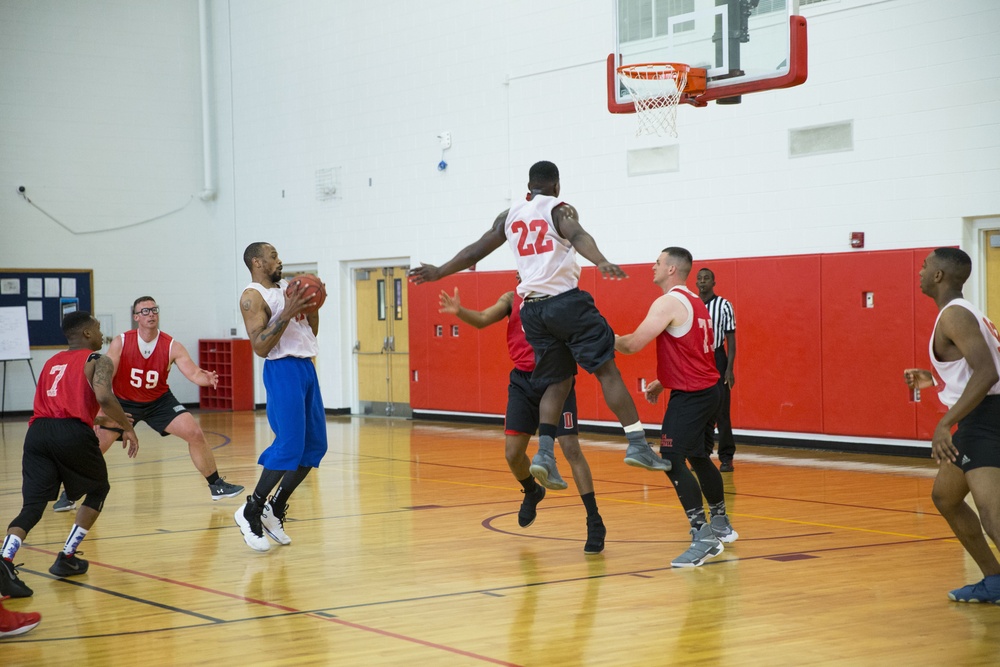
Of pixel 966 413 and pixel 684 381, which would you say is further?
pixel 684 381

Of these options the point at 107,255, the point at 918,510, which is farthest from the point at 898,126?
the point at 107,255

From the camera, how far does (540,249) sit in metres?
6.51

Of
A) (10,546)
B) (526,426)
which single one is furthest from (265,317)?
(10,546)

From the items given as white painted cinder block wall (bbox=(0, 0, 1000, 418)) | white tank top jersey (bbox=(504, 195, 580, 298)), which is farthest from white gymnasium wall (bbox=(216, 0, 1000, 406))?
white tank top jersey (bbox=(504, 195, 580, 298))

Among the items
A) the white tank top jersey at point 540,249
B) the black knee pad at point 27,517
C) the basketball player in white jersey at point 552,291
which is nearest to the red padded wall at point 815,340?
the basketball player in white jersey at point 552,291

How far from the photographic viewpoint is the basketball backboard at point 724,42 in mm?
10164

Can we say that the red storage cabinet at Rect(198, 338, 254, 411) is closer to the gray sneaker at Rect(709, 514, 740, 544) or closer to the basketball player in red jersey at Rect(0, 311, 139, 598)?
the basketball player in red jersey at Rect(0, 311, 139, 598)

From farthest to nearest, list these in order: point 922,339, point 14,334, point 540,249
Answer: point 14,334
point 922,339
point 540,249

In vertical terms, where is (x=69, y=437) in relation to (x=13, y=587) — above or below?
above

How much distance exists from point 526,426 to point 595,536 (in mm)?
861

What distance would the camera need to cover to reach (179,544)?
7676 millimetres

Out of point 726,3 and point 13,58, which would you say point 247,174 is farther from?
point 726,3

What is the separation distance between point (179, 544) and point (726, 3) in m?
6.93

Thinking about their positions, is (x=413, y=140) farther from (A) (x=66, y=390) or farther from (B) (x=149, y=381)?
(A) (x=66, y=390)
